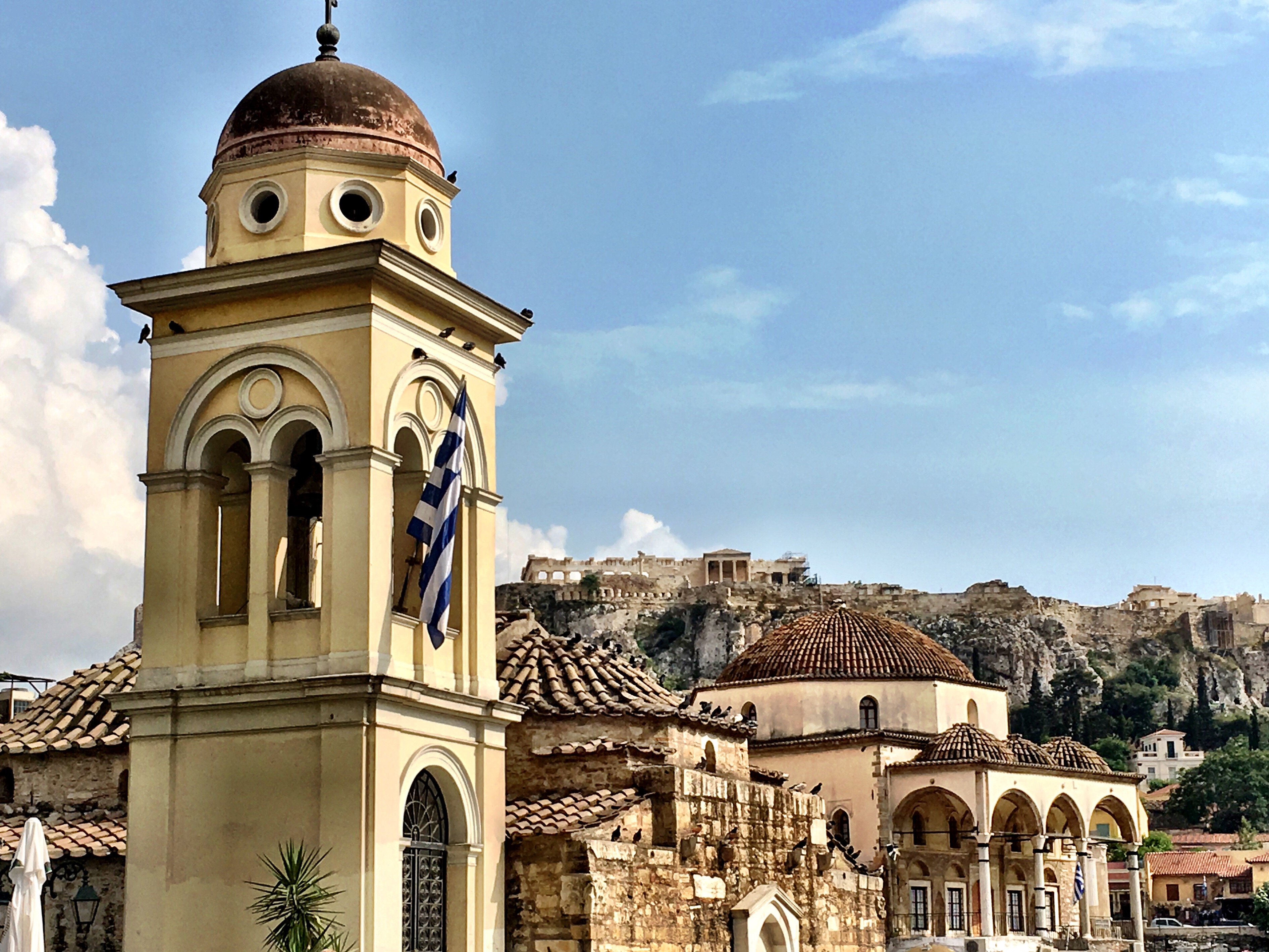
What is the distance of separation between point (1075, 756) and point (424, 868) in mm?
28783

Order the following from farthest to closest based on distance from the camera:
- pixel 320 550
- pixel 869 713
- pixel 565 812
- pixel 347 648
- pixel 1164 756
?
pixel 1164 756, pixel 869 713, pixel 565 812, pixel 320 550, pixel 347 648

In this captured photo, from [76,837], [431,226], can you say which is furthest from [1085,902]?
[431,226]

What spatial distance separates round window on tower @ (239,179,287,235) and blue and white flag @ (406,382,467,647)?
270 centimetres

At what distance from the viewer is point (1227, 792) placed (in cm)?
10594

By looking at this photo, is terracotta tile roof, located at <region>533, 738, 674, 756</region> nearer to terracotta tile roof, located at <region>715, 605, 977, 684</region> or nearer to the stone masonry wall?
the stone masonry wall

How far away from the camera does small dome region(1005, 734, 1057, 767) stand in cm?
3941

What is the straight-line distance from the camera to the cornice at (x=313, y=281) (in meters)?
16.2

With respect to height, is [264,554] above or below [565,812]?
above

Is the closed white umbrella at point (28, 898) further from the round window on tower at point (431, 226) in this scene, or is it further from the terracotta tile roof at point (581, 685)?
the round window on tower at point (431, 226)

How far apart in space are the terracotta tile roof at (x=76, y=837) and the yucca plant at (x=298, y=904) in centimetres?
400

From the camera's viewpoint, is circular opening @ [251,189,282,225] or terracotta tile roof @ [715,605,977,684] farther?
terracotta tile roof @ [715,605,977,684]

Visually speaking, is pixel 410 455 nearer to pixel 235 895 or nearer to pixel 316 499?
pixel 316 499

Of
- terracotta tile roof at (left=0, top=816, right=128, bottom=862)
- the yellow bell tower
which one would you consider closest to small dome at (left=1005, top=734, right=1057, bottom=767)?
terracotta tile roof at (left=0, top=816, right=128, bottom=862)

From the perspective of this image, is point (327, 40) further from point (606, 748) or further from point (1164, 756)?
point (1164, 756)
